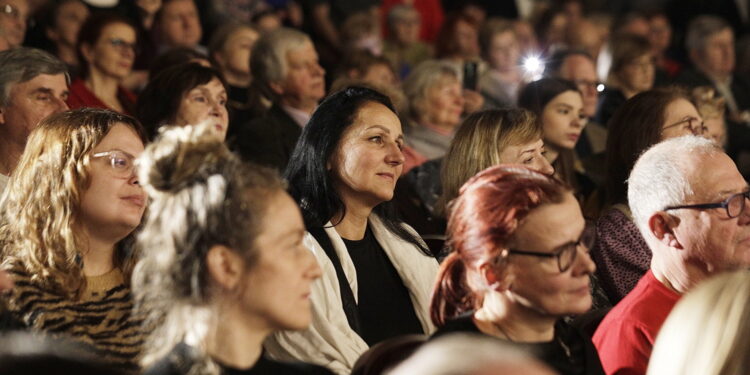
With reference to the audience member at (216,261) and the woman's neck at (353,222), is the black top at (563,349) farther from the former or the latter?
the woman's neck at (353,222)

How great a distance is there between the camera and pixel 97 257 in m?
2.65

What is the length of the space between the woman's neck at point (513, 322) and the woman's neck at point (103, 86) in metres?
2.84

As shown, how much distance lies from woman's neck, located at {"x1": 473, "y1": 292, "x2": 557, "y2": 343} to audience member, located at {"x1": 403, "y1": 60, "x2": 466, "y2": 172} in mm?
2996

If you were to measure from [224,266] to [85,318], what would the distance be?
2.40ft

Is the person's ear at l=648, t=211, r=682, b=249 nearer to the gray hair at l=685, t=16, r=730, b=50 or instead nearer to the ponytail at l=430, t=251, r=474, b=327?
the ponytail at l=430, t=251, r=474, b=327

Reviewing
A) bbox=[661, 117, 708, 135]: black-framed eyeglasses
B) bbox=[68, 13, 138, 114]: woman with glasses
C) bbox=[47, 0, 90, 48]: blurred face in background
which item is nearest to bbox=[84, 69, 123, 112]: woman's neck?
bbox=[68, 13, 138, 114]: woman with glasses

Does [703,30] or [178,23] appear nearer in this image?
[178,23]

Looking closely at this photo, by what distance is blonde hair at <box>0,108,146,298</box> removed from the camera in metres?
2.53

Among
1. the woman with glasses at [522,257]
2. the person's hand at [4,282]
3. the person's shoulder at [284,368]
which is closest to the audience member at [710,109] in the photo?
the woman with glasses at [522,257]

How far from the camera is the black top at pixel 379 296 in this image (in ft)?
9.55

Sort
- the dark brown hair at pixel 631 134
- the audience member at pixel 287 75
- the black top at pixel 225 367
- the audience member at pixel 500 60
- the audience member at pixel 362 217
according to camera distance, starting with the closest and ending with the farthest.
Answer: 1. the black top at pixel 225 367
2. the audience member at pixel 362 217
3. the dark brown hair at pixel 631 134
4. the audience member at pixel 287 75
5. the audience member at pixel 500 60

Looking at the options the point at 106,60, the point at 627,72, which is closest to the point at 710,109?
the point at 627,72

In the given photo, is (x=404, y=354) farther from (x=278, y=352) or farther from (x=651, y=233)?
(x=651, y=233)

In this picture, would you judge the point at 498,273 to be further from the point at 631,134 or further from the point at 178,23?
the point at 178,23
